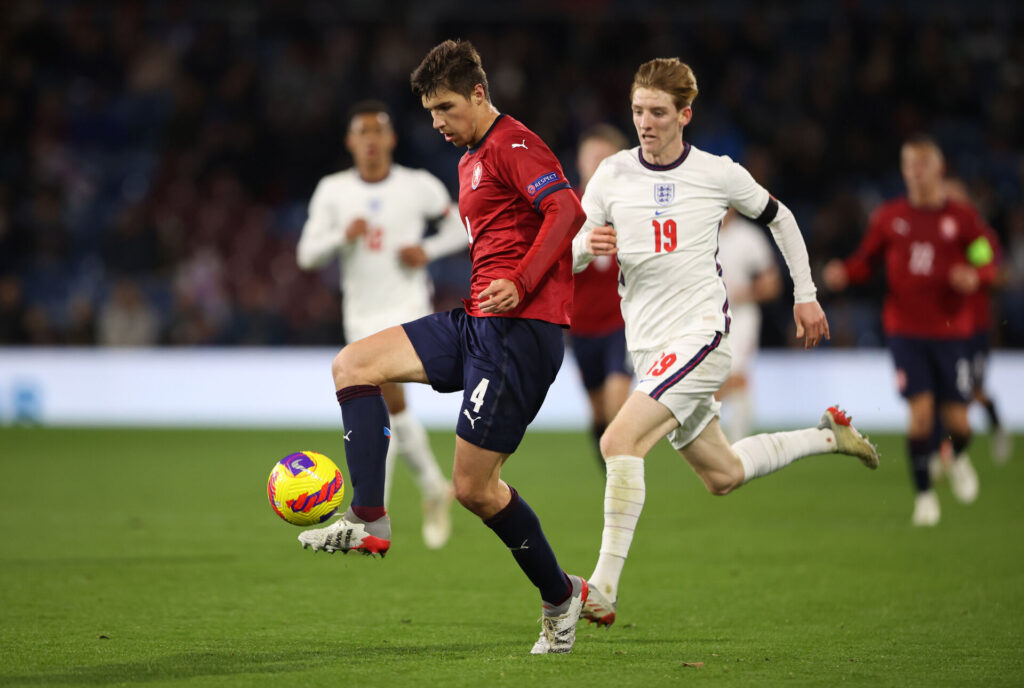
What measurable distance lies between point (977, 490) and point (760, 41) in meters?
10.5

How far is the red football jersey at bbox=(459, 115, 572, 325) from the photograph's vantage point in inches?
194

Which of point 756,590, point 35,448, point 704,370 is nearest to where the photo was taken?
point 704,370

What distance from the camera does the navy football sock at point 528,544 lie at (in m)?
5.03

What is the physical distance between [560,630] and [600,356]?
5.14 metres

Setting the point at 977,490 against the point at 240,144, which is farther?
the point at 240,144

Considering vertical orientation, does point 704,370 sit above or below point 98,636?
above

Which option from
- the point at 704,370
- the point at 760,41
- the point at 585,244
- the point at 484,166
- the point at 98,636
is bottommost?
the point at 98,636

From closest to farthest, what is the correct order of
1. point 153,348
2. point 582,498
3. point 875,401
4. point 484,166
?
point 484,166 < point 582,498 < point 875,401 < point 153,348

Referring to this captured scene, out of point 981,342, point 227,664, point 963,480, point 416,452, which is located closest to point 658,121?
point 227,664

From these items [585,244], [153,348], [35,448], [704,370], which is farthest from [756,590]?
[153,348]

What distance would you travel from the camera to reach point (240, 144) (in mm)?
19859

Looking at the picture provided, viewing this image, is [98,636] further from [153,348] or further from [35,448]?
[153,348]

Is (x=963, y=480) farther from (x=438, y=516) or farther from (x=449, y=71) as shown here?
(x=449, y=71)

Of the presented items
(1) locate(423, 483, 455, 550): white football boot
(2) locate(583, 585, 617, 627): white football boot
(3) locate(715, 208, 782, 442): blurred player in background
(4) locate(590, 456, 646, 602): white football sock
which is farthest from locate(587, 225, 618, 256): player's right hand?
(3) locate(715, 208, 782, 442): blurred player in background
